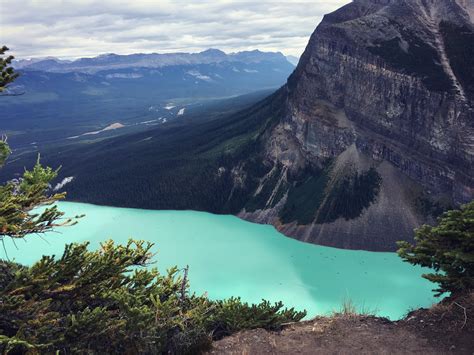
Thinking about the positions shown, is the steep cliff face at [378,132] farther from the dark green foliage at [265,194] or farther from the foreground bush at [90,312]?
the foreground bush at [90,312]

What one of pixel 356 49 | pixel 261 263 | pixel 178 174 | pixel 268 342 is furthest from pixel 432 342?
pixel 178 174

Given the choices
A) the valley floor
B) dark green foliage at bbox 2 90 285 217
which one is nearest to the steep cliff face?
dark green foliage at bbox 2 90 285 217

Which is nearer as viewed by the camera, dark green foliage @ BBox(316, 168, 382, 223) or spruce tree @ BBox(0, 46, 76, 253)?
spruce tree @ BBox(0, 46, 76, 253)

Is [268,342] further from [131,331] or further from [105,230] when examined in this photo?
[105,230]

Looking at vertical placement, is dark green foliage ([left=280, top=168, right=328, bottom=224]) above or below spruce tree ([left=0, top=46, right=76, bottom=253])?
below

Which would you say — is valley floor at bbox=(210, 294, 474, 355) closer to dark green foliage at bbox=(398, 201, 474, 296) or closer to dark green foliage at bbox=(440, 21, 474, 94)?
dark green foliage at bbox=(398, 201, 474, 296)

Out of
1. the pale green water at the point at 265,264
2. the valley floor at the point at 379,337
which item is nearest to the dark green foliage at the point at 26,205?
the valley floor at the point at 379,337

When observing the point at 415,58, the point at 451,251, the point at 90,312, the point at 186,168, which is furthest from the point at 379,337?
the point at 186,168
